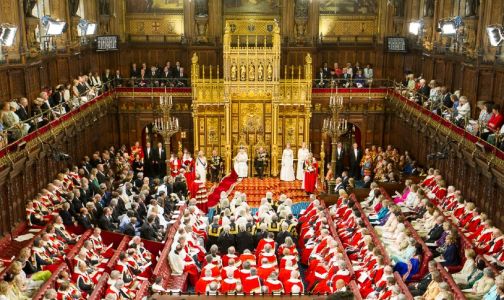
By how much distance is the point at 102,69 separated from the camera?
29125 mm

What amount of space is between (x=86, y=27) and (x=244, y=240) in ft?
42.6

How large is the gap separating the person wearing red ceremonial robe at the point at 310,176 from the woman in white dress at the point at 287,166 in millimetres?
1330

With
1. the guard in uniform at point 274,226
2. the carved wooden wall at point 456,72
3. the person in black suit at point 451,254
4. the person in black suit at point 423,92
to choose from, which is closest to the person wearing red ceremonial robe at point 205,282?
the guard in uniform at point 274,226

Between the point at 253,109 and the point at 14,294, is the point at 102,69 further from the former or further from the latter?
the point at 14,294

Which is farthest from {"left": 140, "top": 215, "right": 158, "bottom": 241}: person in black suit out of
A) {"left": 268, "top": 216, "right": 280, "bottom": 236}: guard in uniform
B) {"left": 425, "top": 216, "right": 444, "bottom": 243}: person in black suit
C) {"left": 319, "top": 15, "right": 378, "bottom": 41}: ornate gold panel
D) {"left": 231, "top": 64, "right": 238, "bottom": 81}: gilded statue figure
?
{"left": 319, "top": 15, "right": 378, "bottom": 41}: ornate gold panel

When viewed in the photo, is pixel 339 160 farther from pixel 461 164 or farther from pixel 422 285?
pixel 422 285

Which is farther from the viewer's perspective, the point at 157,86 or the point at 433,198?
the point at 157,86

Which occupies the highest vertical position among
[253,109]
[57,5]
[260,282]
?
[57,5]

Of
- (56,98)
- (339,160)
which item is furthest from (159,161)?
(339,160)

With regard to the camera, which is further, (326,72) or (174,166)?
(326,72)

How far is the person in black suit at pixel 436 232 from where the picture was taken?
16938 millimetres

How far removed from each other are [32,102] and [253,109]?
10.2 meters

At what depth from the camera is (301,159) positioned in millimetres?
Answer: 25812

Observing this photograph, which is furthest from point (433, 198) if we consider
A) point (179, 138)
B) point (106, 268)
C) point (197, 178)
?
point (179, 138)
